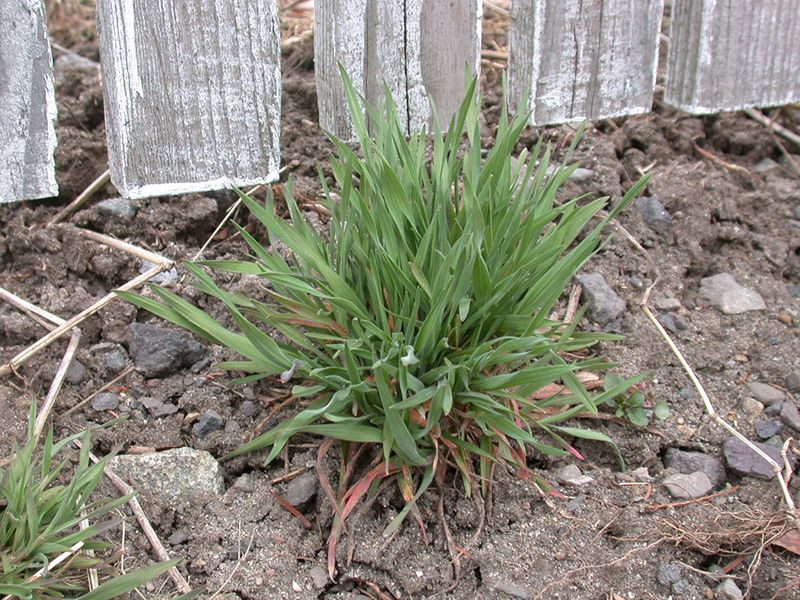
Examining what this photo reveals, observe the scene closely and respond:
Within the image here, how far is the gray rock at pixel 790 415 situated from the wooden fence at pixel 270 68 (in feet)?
2.82

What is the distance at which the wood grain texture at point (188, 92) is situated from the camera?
7.06ft

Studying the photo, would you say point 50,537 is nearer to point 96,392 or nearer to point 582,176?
point 96,392

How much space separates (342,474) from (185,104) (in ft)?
2.98

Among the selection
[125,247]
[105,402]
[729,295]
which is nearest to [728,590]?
[729,295]

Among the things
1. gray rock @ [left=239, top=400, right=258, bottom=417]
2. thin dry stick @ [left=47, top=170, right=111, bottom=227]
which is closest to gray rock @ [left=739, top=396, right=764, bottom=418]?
gray rock @ [left=239, top=400, right=258, bottom=417]

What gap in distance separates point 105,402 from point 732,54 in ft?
6.03

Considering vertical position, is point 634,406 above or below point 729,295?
below

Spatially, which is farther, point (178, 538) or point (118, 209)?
point (118, 209)

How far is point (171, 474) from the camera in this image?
6.42ft

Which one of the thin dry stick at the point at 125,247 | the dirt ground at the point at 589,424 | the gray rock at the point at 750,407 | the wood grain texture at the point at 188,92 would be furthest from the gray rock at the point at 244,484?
the gray rock at the point at 750,407

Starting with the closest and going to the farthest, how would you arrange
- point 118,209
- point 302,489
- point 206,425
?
point 302,489, point 206,425, point 118,209

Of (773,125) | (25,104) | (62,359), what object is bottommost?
(62,359)

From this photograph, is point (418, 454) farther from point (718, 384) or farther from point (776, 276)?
point (776, 276)

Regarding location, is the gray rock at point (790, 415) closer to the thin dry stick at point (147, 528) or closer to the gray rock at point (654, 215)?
the gray rock at point (654, 215)
